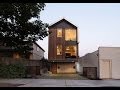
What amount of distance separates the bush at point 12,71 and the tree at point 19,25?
10.4 meters

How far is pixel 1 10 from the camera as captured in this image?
61.4 feet

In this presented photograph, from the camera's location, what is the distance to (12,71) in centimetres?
3081

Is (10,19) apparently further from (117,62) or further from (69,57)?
(69,57)

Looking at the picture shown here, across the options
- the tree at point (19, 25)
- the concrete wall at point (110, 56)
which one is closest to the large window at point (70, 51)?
the concrete wall at point (110, 56)

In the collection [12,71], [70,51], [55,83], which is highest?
[70,51]

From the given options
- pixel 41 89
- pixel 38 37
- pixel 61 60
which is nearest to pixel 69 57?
pixel 61 60

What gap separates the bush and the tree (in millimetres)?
10365

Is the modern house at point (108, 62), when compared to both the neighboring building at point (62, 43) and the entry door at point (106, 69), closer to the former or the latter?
the entry door at point (106, 69)

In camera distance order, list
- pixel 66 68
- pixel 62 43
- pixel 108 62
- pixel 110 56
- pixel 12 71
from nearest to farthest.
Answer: pixel 12 71 < pixel 110 56 < pixel 108 62 < pixel 62 43 < pixel 66 68

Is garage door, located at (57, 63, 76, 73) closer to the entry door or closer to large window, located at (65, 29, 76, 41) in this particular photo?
large window, located at (65, 29, 76, 41)

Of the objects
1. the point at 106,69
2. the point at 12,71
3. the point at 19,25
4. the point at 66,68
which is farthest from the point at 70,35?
the point at 19,25

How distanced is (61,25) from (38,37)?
28209 millimetres

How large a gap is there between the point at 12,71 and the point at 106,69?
9604 millimetres

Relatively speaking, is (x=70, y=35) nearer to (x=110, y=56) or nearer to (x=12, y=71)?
(x=110, y=56)
